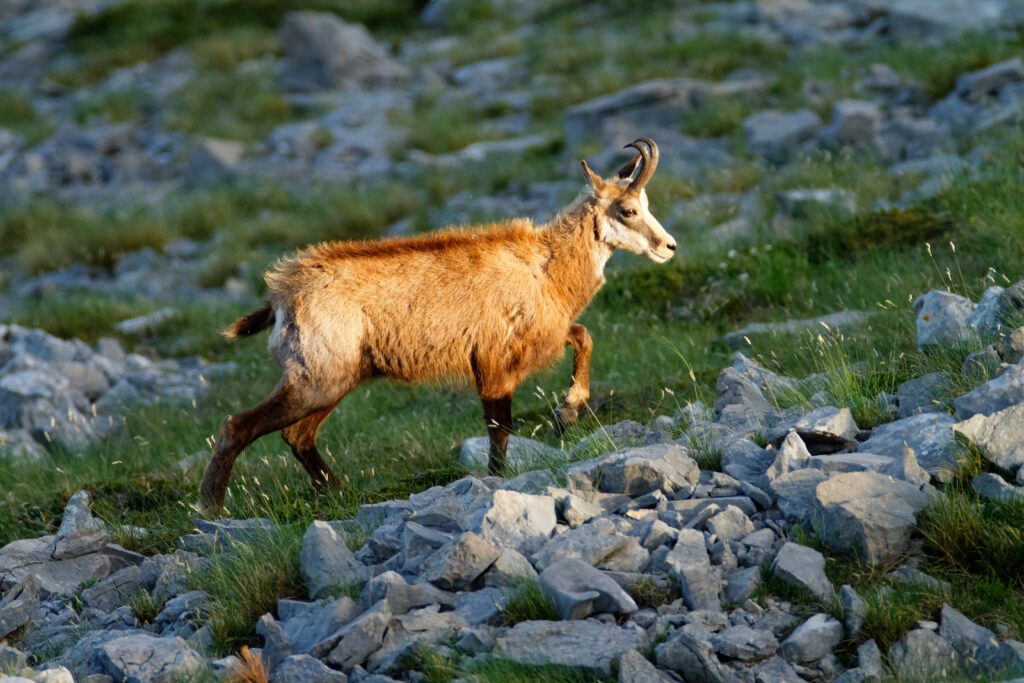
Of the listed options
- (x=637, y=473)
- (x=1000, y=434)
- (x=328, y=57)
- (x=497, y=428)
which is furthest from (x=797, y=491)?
(x=328, y=57)

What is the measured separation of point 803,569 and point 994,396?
5.17 ft

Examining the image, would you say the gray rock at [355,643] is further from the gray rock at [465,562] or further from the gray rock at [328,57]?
the gray rock at [328,57]

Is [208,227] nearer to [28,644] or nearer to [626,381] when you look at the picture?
[626,381]

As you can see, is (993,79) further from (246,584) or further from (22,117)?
(22,117)

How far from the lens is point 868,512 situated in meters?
5.29

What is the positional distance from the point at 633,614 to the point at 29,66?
24.4m

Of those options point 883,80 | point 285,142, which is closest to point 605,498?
point 883,80

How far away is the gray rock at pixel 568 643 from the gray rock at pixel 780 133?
10.8m

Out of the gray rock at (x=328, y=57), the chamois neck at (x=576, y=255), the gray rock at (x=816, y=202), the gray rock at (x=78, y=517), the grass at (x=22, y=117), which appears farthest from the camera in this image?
the gray rock at (x=328, y=57)

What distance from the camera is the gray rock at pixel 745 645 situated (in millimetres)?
4727

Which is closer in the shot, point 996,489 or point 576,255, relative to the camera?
point 996,489

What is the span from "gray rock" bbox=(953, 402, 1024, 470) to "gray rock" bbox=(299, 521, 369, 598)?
2.81m

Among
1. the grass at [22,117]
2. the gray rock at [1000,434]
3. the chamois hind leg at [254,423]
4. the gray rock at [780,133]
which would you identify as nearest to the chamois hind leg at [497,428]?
the chamois hind leg at [254,423]

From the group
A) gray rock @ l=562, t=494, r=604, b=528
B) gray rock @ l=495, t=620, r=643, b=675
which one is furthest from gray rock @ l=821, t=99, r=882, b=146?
gray rock @ l=495, t=620, r=643, b=675
